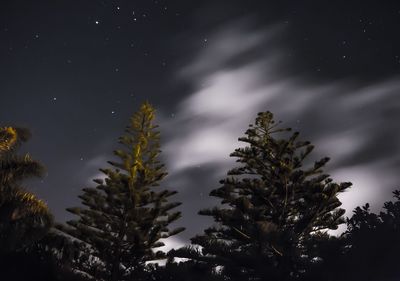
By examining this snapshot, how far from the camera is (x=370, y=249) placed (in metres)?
16.1

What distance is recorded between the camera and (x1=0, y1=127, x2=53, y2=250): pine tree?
9617 millimetres

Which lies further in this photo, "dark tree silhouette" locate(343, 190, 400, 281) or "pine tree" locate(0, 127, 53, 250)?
"dark tree silhouette" locate(343, 190, 400, 281)

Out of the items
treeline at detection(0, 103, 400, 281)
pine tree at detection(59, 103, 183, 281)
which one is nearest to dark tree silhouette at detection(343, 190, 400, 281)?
treeline at detection(0, 103, 400, 281)

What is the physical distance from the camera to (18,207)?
987 centimetres

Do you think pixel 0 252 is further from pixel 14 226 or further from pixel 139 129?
pixel 139 129

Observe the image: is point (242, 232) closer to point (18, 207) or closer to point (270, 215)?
point (270, 215)

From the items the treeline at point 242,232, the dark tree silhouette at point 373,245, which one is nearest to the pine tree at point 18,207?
the treeline at point 242,232

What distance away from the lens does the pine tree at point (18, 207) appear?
31.6 feet

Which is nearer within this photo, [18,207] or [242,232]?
[18,207]

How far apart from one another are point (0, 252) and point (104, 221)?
17.5ft

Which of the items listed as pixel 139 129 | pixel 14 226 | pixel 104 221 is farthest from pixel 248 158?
pixel 14 226

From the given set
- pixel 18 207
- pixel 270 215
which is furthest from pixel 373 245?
pixel 18 207

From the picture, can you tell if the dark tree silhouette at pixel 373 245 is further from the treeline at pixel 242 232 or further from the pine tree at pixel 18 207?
the pine tree at pixel 18 207

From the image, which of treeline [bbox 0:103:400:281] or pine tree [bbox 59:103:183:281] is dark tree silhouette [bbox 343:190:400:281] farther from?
pine tree [bbox 59:103:183:281]
